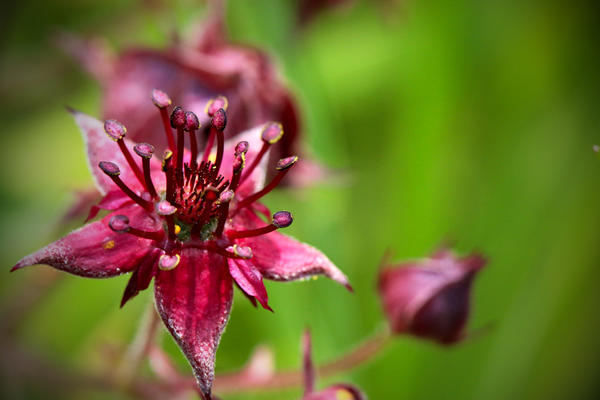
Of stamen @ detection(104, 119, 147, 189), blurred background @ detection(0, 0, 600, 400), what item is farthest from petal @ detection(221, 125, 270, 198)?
blurred background @ detection(0, 0, 600, 400)

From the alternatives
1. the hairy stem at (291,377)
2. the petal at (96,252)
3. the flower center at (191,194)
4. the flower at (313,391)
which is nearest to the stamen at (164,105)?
the flower center at (191,194)

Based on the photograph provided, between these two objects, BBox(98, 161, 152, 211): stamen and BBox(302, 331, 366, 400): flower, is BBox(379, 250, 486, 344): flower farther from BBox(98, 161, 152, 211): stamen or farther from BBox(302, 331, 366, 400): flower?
BBox(98, 161, 152, 211): stamen

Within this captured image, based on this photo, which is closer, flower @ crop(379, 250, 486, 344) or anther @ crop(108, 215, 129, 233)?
anther @ crop(108, 215, 129, 233)

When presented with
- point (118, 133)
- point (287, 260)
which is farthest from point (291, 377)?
point (118, 133)

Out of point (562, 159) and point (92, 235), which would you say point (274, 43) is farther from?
point (92, 235)

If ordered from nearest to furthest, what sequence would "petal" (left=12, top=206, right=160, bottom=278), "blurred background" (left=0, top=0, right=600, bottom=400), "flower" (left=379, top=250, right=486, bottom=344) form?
"petal" (left=12, top=206, right=160, bottom=278) → "flower" (left=379, top=250, right=486, bottom=344) → "blurred background" (left=0, top=0, right=600, bottom=400)

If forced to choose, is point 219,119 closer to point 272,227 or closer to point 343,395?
point 272,227
